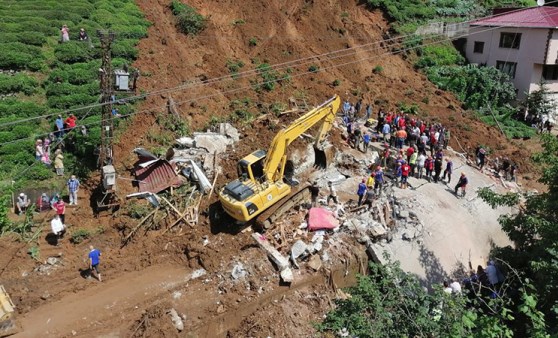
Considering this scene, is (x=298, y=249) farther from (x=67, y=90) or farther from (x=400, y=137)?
(x=67, y=90)

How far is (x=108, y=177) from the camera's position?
766 inches

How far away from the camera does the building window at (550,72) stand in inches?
1355

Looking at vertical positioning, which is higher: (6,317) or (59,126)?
(59,126)

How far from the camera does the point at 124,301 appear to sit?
16.5 metres

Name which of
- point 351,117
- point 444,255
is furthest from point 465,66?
point 444,255

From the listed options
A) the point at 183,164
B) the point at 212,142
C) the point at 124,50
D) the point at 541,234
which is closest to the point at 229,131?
the point at 212,142

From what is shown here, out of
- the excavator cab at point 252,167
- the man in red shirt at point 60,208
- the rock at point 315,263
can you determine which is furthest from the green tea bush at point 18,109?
the rock at point 315,263

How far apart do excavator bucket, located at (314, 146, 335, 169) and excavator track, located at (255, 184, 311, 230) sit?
2629 mm

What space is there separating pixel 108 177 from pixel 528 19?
31.6 m

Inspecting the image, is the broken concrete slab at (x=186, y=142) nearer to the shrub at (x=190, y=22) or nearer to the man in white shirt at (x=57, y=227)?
the man in white shirt at (x=57, y=227)

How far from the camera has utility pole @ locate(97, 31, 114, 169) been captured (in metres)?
18.5

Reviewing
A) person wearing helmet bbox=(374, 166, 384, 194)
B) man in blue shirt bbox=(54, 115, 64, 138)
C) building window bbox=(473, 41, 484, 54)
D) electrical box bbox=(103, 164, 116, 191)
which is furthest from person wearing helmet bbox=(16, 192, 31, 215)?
building window bbox=(473, 41, 484, 54)

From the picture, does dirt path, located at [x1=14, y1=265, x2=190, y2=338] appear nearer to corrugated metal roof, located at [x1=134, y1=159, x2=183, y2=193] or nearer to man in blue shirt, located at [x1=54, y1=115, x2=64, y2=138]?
corrugated metal roof, located at [x1=134, y1=159, x2=183, y2=193]

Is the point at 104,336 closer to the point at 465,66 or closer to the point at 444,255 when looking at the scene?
the point at 444,255
